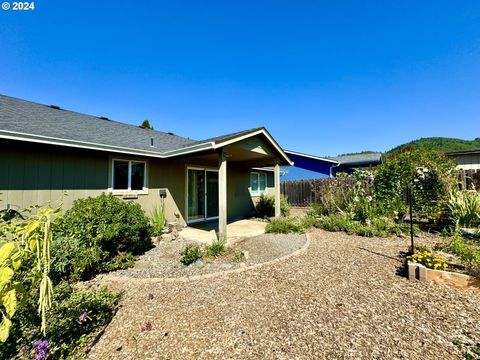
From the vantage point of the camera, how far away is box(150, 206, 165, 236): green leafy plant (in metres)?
6.82

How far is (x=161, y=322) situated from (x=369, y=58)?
1304cm

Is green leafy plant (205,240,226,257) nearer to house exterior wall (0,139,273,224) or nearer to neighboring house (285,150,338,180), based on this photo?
house exterior wall (0,139,273,224)

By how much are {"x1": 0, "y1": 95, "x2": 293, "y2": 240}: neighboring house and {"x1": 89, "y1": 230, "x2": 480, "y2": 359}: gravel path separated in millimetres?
2190

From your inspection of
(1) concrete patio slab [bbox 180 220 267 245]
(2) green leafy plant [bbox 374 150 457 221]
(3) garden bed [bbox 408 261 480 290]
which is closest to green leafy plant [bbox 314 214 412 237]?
(2) green leafy plant [bbox 374 150 457 221]

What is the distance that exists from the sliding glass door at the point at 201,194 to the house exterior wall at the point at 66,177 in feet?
1.46

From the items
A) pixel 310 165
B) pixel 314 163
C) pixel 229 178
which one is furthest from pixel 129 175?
pixel 314 163

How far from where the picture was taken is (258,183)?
13.5 m

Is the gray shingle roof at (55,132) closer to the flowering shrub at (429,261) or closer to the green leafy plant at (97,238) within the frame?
the green leafy plant at (97,238)

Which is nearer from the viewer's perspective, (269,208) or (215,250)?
(215,250)

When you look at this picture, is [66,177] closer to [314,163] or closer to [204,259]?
[204,259]

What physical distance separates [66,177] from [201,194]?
16.3 feet

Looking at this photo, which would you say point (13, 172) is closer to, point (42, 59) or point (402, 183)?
point (42, 59)

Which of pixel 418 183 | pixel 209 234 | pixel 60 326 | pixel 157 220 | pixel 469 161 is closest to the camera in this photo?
pixel 60 326

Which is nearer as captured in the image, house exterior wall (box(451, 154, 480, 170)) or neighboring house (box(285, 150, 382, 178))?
house exterior wall (box(451, 154, 480, 170))
